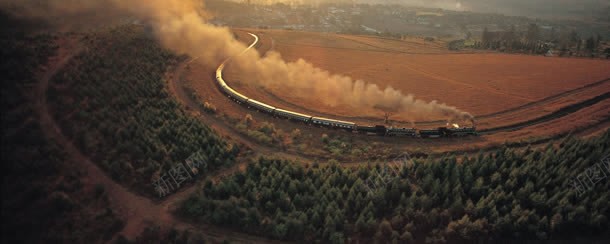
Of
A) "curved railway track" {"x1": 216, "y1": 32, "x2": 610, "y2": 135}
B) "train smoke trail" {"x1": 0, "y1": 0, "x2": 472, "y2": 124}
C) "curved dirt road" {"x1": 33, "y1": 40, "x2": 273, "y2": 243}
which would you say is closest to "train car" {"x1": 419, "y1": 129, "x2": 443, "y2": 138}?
"curved railway track" {"x1": 216, "y1": 32, "x2": 610, "y2": 135}

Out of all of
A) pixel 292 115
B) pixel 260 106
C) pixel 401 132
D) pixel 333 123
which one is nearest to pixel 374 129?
pixel 401 132

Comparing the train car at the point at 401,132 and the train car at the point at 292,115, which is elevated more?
the train car at the point at 292,115

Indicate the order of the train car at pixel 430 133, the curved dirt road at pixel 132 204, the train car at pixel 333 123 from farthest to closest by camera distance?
the train car at pixel 333 123
the train car at pixel 430 133
the curved dirt road at pixel 132 204

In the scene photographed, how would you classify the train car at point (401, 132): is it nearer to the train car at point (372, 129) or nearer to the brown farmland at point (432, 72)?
the train car at point (372, 129)

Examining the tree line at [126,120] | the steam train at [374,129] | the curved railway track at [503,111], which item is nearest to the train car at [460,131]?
the steam train at [374,129]

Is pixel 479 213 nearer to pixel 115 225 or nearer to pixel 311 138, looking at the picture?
pixel 311 138

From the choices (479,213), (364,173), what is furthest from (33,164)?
(479,213)
